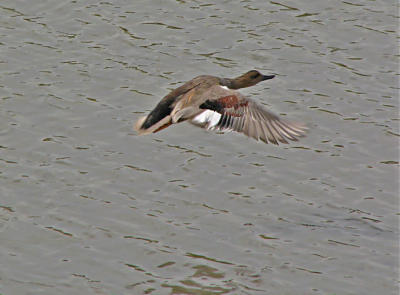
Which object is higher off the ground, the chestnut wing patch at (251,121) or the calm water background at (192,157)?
the chestnut wing patch at (251,121)

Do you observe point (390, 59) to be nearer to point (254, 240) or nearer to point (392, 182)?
point (392, 182)

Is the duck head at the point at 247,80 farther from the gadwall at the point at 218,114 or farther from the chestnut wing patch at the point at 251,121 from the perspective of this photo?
the chestnut wing patch at the point at 251,121

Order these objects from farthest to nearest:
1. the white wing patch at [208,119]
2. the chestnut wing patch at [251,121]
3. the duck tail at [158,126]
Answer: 1. the duck tail at [158,126]
2. the white wing patch at [208,119]
3. the chestnut wing patch at [251,121]

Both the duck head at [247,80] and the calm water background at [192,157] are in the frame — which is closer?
the calm water background at [192,157]

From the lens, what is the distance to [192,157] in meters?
10.2

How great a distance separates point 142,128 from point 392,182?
2.82m

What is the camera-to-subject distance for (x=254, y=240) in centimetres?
867

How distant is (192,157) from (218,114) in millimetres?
1349

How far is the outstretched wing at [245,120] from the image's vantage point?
8.59 meters

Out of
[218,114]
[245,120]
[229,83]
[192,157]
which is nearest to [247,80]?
[229,83]

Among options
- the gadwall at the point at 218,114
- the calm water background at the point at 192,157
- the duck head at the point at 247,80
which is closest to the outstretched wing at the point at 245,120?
the gadwall at the point at 218,114

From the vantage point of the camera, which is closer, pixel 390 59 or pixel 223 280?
pixel 223 280

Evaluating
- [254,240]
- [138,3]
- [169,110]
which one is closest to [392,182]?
[254,240]

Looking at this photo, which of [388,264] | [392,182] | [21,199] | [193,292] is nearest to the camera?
[193,292]
